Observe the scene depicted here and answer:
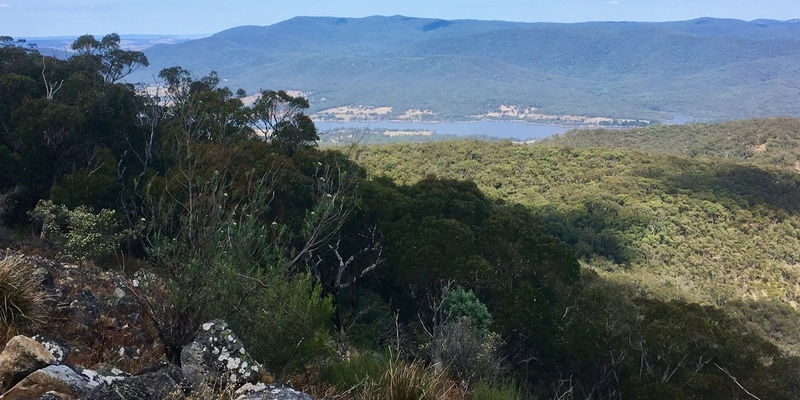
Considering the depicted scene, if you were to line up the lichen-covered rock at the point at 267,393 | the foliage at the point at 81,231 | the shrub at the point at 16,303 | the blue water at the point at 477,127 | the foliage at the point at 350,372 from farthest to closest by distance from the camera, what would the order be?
the blue water at the point at 477,127
the foliage at the point at 81,231
the foliage at the point at 350,372
the shrub at the point at 16,303
the lichen-covered rock at the point at 267,393

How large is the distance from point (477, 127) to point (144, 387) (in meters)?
181

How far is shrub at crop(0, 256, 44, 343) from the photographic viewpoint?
3598 mm

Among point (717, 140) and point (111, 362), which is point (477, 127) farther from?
point (111, 362)

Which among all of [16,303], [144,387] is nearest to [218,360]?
[144,387]

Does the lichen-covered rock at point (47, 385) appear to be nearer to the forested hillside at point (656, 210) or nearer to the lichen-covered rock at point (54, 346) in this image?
the lichen-covered rock at point (54, 346)

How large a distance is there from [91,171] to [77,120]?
1858mm

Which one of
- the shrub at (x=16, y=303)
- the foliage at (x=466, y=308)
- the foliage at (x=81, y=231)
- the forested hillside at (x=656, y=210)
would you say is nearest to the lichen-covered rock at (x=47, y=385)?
the shrub at (x=16, y=303)

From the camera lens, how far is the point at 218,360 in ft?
→ 10.8

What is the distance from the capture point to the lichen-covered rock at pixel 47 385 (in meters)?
2.59

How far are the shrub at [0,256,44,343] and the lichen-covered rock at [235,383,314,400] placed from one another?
67.0 inches

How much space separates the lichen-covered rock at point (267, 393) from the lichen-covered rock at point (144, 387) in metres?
0.33

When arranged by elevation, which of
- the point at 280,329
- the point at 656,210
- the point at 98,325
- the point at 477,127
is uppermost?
the point at 280,329

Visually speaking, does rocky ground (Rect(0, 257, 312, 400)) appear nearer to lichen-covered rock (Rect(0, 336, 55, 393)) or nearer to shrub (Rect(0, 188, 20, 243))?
lichen-covered rock (Rect(0, 336, 55, 393))

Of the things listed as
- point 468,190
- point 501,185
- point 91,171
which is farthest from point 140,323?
point 501,185
